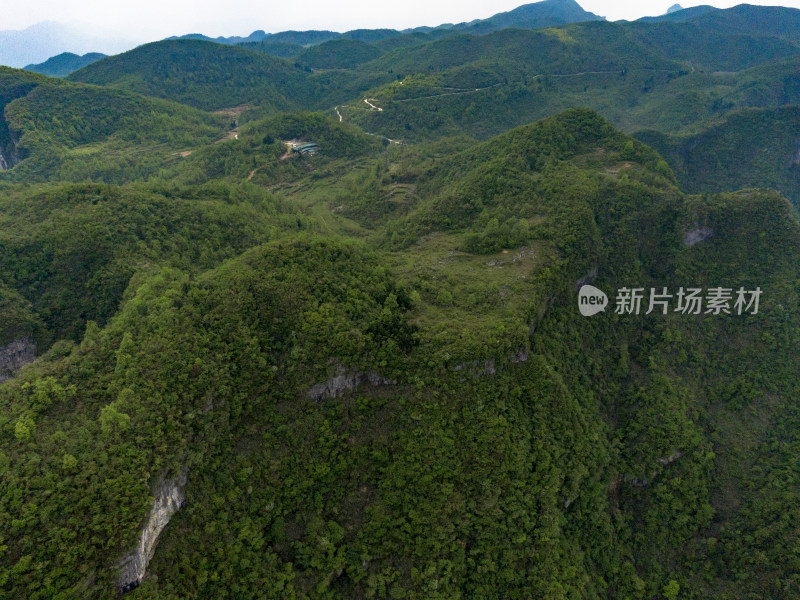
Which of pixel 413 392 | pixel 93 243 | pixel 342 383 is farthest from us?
pixel 93 243

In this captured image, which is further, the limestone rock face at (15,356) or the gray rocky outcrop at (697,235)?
the gray rocky outcrop at (697,235)

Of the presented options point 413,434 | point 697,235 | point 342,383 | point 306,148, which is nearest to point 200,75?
point 306,148

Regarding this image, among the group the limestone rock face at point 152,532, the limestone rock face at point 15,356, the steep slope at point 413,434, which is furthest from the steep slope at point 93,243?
the limestone rock face at point 152,532

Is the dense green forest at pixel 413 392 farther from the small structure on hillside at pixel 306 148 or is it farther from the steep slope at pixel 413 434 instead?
the small structure on hillside at pixel 306 148

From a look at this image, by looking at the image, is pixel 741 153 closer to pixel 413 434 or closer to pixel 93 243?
pixel 413 434

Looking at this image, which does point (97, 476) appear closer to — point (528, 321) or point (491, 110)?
point (528, 321)

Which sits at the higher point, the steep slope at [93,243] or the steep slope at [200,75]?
the steep slope at [200,75]

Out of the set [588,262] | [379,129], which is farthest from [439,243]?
[379,129]
